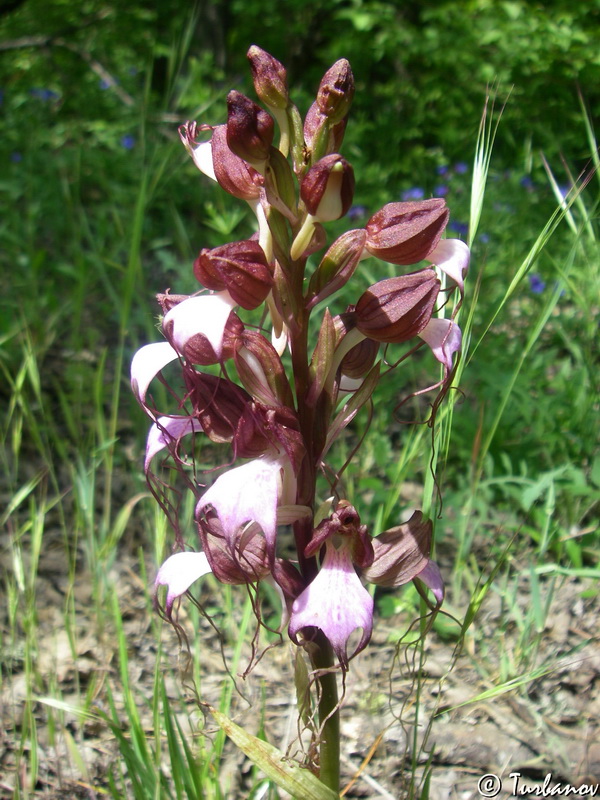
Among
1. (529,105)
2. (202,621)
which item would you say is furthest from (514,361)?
(529,105)

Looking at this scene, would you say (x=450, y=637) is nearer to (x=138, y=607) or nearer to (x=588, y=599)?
(x=588, y=599)

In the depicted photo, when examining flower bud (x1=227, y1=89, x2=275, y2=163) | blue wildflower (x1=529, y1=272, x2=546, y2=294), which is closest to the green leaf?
flower bud (x1=227, y1=89, x2=275, y2=163)

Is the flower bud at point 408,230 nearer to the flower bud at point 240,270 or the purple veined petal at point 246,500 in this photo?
the flower bud at point 240,270

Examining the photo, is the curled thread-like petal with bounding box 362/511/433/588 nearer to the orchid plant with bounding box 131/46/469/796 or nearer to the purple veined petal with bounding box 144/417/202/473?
the orchid plant with bounding box 131/46/469/796

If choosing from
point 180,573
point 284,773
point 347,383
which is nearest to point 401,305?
point 347,383

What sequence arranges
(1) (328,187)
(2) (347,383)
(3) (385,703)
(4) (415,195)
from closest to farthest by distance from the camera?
(1) (328,187)
(2) (347,383)
(3) (385,703)
(4) (415,195)

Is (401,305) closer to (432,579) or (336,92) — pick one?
(336,92)
